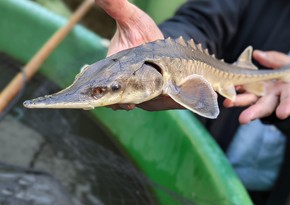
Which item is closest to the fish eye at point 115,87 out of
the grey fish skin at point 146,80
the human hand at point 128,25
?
the grey fish skin at point 146,80

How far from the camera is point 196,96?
A: 97 centimetres

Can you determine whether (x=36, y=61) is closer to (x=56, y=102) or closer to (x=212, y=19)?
(x=212, y=19)

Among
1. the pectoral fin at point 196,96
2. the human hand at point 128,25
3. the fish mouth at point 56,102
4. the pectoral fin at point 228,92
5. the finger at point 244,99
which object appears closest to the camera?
the fish mouth at point 56,102

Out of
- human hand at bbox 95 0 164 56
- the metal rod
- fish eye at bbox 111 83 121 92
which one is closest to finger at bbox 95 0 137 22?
human hand at bbox 95 0 164 56

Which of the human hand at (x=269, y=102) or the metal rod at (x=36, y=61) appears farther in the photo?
the metal rod at (x=36, y=61)

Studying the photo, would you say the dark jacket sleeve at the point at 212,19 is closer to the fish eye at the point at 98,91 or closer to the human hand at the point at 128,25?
the human hand at the point at 128,25

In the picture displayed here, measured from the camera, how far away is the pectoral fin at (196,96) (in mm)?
948

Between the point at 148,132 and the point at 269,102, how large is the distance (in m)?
0.49

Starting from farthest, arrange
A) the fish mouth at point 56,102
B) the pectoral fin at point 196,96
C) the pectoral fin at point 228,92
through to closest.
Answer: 1. the pectoral fin at point 228,92
2. the pectoral fin at point 196,96
3. the fish mouth at point 56,102

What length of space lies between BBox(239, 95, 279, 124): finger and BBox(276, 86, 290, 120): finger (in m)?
0.03

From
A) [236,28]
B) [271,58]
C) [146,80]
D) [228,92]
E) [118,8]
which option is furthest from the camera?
[236,28]

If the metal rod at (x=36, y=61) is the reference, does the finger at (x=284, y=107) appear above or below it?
below

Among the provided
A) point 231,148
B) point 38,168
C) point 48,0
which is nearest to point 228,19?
point 231,148

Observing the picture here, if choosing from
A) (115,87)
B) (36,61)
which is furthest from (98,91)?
(36,61)
